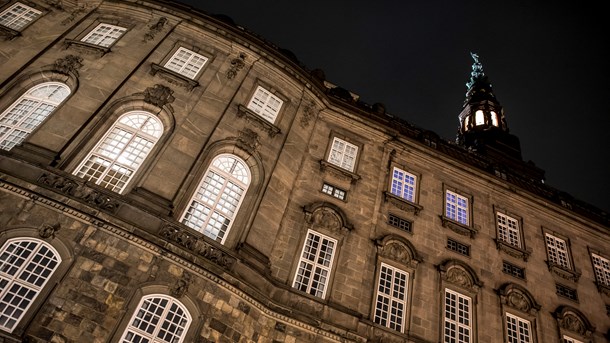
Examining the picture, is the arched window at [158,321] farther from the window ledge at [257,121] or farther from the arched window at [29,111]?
the window ledge at [257,121]

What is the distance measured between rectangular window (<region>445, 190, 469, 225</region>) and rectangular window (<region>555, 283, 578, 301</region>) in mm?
5473

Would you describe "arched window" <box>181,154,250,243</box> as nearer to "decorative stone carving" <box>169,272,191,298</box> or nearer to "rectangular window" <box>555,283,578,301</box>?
"decorative stone carving" <box>169,272,191,298</box>

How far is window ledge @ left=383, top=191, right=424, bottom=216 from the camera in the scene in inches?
814

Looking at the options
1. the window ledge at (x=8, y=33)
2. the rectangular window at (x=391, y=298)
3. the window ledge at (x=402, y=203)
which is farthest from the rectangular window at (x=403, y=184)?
the window ledge at (x=8, y=33)

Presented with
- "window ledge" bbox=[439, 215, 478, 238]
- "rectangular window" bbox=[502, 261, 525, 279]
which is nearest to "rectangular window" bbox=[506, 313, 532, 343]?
"rectangular window" bbox=[502, 261, 525, 279]

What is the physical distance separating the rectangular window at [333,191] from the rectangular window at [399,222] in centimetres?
250

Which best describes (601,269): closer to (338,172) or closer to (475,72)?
(338,172)

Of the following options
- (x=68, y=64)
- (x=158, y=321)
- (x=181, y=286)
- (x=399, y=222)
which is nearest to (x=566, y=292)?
(x=399, y=222)

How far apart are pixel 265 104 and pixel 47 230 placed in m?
10.8

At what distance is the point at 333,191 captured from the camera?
1984 cm

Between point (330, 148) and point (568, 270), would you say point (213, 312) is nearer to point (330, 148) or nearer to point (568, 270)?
point (330, 148)

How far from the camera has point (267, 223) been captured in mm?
16703

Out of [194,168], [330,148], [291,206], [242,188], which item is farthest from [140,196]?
[330,148]

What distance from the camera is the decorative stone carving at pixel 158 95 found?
17255 mm
